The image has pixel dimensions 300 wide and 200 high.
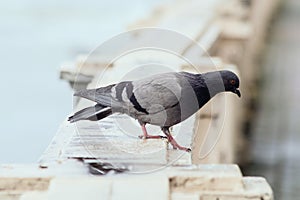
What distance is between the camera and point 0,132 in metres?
7.37

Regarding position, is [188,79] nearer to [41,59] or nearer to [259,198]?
[259,198]

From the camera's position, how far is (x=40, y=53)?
11469 mm

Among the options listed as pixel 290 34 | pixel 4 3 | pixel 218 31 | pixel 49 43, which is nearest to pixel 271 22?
pixel 290 34

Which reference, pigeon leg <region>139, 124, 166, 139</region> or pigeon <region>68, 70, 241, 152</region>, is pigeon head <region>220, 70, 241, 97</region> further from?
pigeon leg <region>139, 124, 166, 139</region>

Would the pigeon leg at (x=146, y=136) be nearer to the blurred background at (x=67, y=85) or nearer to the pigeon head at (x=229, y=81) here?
the pigeon head at (x=229, y=81)

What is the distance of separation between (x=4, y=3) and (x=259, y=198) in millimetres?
14089

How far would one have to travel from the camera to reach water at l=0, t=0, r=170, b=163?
7.23 metres

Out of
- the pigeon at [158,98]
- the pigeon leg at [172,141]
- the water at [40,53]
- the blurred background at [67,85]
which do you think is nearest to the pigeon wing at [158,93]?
the pigeon at [158,98]

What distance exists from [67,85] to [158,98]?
3550 millimetres

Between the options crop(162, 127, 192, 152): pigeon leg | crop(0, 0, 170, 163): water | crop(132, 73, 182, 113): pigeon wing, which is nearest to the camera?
crop(132, 73, 182, 113): pigeon wing

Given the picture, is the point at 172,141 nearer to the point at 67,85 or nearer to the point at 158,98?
the point at 158,98

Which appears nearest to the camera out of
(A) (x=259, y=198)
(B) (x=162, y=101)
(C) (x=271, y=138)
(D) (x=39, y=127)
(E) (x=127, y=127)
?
(A) (x=259, y=198)

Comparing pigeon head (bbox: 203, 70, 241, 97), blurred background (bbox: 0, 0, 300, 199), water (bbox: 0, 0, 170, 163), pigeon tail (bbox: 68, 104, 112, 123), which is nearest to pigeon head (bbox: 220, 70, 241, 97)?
pigeon head (bbox: 203, 70, 241, 97)

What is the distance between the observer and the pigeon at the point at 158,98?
9.46 feet
